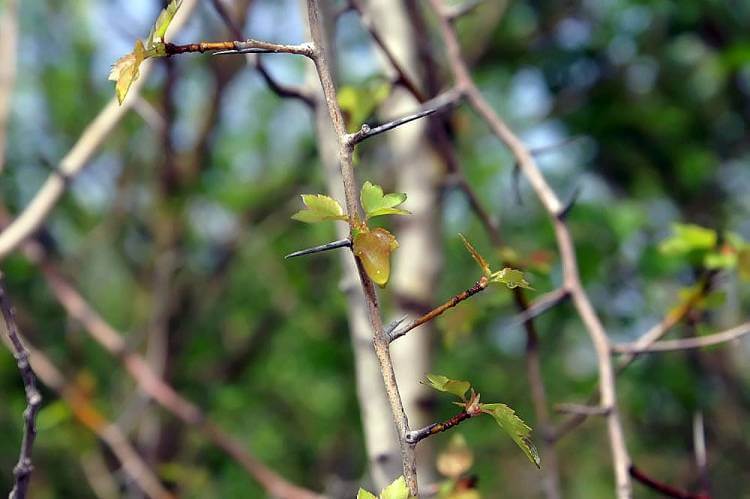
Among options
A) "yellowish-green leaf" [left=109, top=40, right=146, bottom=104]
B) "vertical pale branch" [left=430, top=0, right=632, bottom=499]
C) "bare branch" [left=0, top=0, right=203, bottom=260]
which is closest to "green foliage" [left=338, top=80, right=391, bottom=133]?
"vertical pale branch" [left=430, top=0, right=632, bottom=499]

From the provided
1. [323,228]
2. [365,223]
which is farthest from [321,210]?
[323,228]

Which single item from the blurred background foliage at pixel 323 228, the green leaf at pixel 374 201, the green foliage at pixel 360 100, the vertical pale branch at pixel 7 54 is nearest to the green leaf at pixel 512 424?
the green leaf at pixel 374 201

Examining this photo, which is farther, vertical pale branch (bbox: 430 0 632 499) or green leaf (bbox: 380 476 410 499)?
vertical pale branch (bbox: 430 0 632 499)

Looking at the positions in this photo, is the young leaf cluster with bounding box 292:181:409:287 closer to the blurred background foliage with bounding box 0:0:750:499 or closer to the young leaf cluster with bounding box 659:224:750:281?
the young leaf cluster with bounding box 659:224:750:281

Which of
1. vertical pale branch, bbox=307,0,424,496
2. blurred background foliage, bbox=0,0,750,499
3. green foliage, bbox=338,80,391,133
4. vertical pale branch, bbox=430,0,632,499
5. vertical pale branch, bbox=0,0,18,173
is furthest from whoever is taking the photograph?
blurred background foliage, bbox=0,0,750,499

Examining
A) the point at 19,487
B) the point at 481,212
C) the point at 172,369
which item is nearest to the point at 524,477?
the point at 172,369

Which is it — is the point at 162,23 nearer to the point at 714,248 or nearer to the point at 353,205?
the point at 353,205

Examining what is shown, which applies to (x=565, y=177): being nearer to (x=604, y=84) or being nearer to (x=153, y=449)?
(x=604, y=84)
